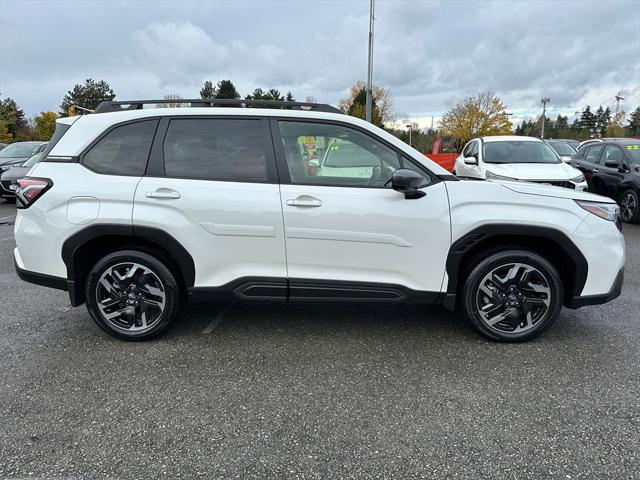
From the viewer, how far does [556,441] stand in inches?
95.3

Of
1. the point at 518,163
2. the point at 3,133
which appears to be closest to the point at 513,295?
the point at 518,163

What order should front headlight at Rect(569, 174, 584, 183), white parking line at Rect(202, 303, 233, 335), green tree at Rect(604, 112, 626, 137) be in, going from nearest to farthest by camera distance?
1. white parking line at Rect(202, 303, 233, 335)
2. front headlight at Rect(569, 174, 584, 183)
3. green tree at Rect(604, 112, 626, 137)

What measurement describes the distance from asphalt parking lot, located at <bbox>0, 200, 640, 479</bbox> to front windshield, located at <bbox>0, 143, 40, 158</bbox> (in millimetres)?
11316

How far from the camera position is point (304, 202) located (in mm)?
3305

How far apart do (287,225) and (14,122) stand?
6327 cm

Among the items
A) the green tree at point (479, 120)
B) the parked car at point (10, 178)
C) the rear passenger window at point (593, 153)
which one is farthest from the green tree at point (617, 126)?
the parked car at point (10, 178)

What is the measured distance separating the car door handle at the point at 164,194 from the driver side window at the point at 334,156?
88cm

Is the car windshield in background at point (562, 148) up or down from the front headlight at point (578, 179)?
up

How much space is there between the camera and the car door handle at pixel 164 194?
3.37m

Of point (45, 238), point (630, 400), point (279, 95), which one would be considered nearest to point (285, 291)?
point (45, 238)

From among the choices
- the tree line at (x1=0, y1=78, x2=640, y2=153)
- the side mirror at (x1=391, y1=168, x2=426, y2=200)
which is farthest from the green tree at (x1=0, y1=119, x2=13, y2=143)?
the side mirror at (x1=391, y1=168, x2=426, y2=200)

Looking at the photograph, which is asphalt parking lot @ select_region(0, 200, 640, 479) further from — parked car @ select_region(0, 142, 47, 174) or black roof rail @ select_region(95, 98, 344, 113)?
parked car @ select_region(0, 142, 47, 174)

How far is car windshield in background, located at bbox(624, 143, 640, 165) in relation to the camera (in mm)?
8938

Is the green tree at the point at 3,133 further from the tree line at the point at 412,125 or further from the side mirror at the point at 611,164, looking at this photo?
the side mirror at the point at 611,164
